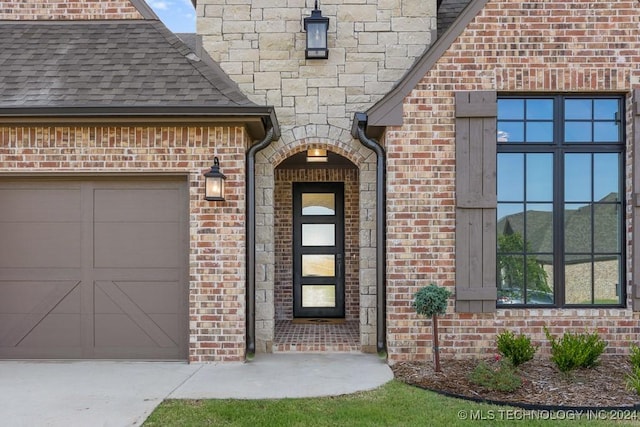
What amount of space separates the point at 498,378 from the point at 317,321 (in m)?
3.97

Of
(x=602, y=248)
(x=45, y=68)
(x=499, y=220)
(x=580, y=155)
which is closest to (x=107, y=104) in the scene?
(x=45, y=68)

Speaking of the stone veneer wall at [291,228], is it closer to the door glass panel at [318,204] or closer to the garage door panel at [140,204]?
the door glass panel at [318,204]

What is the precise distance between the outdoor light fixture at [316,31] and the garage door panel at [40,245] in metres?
3.74

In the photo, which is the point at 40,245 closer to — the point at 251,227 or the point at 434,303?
the point at 251,227

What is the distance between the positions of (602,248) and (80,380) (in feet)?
20.3

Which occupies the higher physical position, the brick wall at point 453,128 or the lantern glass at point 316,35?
the lantern glass at point 316,35

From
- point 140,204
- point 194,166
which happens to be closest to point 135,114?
point 194,166

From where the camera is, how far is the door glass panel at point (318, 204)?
340 inches

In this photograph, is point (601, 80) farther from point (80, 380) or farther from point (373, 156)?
point (80, 380)

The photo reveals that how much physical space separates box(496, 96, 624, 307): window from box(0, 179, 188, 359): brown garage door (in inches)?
159

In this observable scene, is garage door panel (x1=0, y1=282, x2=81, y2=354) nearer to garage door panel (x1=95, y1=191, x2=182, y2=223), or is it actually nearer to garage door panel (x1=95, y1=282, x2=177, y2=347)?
garage door panel (x1=95, y1=282, x2=177, y2=347)

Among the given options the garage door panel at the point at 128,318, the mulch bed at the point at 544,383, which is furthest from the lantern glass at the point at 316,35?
the mulch bed at the point at 544,383

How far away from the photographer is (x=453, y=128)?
577 centimetres

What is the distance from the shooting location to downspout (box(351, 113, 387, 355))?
235 inches
